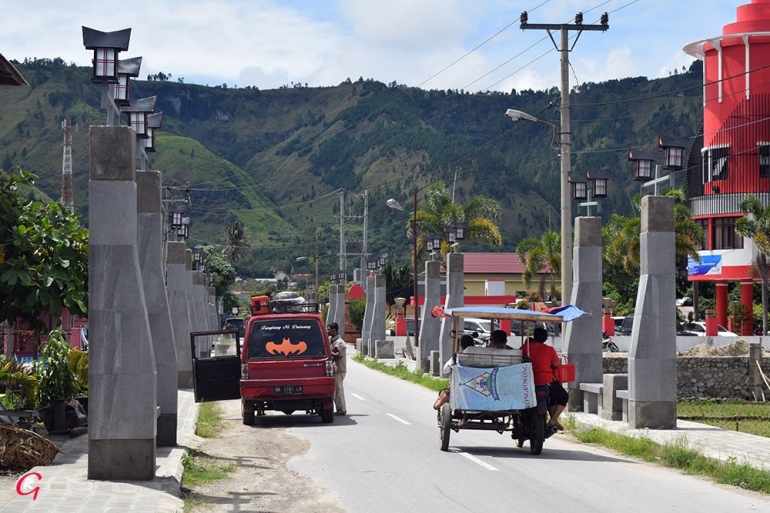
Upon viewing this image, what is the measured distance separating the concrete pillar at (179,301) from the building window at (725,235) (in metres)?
44.5

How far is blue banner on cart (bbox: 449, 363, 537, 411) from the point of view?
16.7 m

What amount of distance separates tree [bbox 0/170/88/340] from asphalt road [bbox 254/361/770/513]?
4.08 meters

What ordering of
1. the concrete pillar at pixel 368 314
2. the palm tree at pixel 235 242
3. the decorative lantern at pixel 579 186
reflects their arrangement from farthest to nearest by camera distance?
the palm tree at pixel 235 242, the concrete pillar at pixel 368 314, the decorative lantern at pixel 579 186

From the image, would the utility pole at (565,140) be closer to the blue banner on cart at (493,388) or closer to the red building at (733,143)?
the blue banner on cart at (493,388)

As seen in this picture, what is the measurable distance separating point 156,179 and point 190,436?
4.88 meters

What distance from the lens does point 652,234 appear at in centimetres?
2023

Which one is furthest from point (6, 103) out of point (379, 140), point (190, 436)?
point (190, 436)

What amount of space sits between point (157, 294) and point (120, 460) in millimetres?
5345

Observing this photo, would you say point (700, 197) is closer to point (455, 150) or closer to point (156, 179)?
point (156, 179)

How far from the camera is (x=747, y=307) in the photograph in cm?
6588

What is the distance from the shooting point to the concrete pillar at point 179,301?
3030cm

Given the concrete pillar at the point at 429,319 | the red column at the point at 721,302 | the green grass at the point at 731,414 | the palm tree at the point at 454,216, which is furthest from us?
the red column at the point at 721,302

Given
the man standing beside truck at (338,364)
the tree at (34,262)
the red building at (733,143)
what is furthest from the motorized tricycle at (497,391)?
the red building at (733,143)

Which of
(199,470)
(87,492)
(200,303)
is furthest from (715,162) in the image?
(87,492)
